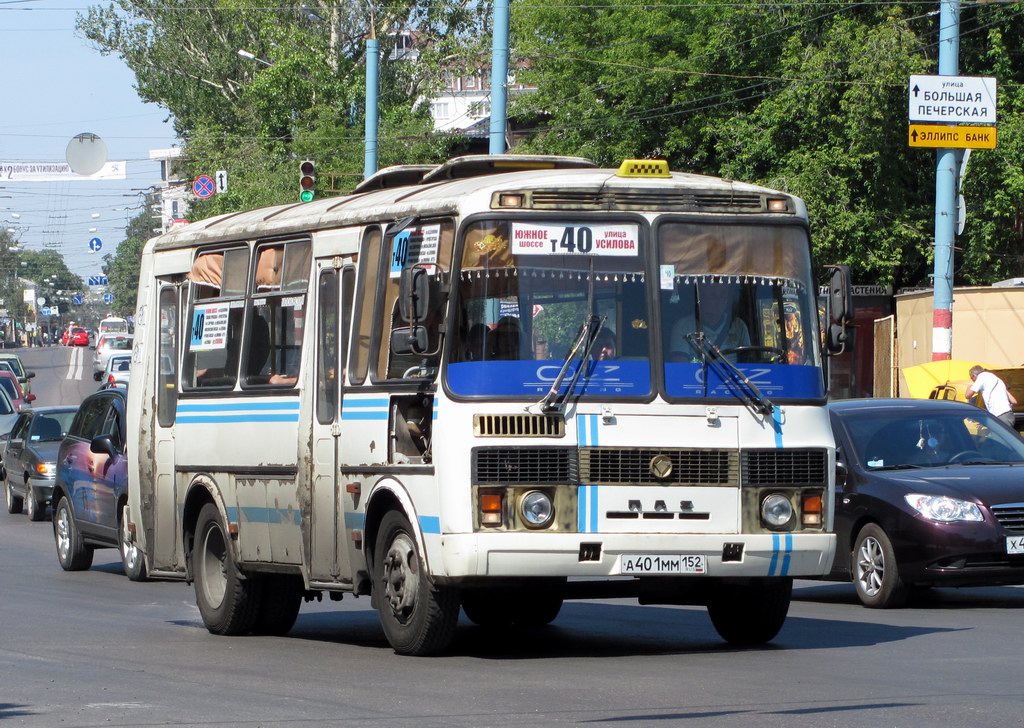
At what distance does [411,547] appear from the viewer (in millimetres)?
10344

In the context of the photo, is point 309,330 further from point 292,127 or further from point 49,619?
point 292,127

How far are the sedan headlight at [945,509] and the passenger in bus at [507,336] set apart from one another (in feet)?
15.4

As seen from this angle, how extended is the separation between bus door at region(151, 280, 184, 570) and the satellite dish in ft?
136

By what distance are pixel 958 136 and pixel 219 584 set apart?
1375 cm

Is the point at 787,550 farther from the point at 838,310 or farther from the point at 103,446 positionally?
the point at 103,446

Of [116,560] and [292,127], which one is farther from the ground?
[292,127]

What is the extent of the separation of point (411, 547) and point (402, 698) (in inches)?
67.0

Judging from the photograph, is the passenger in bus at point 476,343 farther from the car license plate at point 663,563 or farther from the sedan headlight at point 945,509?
the sedan headlight at point 945,509

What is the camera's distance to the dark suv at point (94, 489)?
58.5ft

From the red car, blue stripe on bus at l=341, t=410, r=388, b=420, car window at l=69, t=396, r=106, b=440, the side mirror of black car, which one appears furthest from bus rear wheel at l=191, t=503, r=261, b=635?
the red car

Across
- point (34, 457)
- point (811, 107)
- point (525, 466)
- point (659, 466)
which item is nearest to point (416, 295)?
point (525, 466)

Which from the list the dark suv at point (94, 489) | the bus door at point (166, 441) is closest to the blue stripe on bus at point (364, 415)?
the bus door at point (166, 441)

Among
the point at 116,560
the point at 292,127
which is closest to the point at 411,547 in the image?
the point at 116,560

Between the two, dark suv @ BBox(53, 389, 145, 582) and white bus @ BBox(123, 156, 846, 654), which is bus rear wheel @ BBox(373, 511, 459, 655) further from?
dark suv @ BBox(53, 389, 145, 582)
